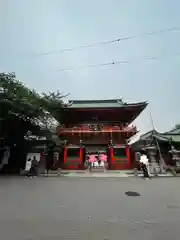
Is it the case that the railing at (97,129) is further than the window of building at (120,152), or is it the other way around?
the railing at (97,129)

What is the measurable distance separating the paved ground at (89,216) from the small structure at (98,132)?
15.0 metres

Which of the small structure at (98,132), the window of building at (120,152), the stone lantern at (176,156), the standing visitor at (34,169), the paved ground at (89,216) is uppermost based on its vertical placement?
the small structure at (98,132)

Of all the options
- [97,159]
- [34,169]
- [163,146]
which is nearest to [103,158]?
[97,159]

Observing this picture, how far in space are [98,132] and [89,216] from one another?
2053cm

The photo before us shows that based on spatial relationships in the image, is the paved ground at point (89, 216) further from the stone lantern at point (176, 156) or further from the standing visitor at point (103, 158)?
the standing visitor at point (103, 158)

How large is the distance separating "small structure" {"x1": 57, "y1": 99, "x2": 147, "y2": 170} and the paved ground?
14960mm

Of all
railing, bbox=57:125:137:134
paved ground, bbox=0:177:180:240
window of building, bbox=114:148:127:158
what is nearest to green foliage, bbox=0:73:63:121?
railing, bbox=57:125:137:134

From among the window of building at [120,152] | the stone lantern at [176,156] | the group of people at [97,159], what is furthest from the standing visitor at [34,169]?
the stone lantern at [176,156]

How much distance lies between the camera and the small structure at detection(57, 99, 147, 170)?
24.6m

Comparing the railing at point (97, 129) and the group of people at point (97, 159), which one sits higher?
the railing at point (97, 129)

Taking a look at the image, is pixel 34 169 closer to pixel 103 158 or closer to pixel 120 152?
pixel 120 152

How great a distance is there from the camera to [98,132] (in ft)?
87.9

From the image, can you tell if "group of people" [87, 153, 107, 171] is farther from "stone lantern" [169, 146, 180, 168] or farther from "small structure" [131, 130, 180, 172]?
"stone lantern" [169, 146, 180, 168]

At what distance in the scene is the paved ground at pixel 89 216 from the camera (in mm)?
4809
